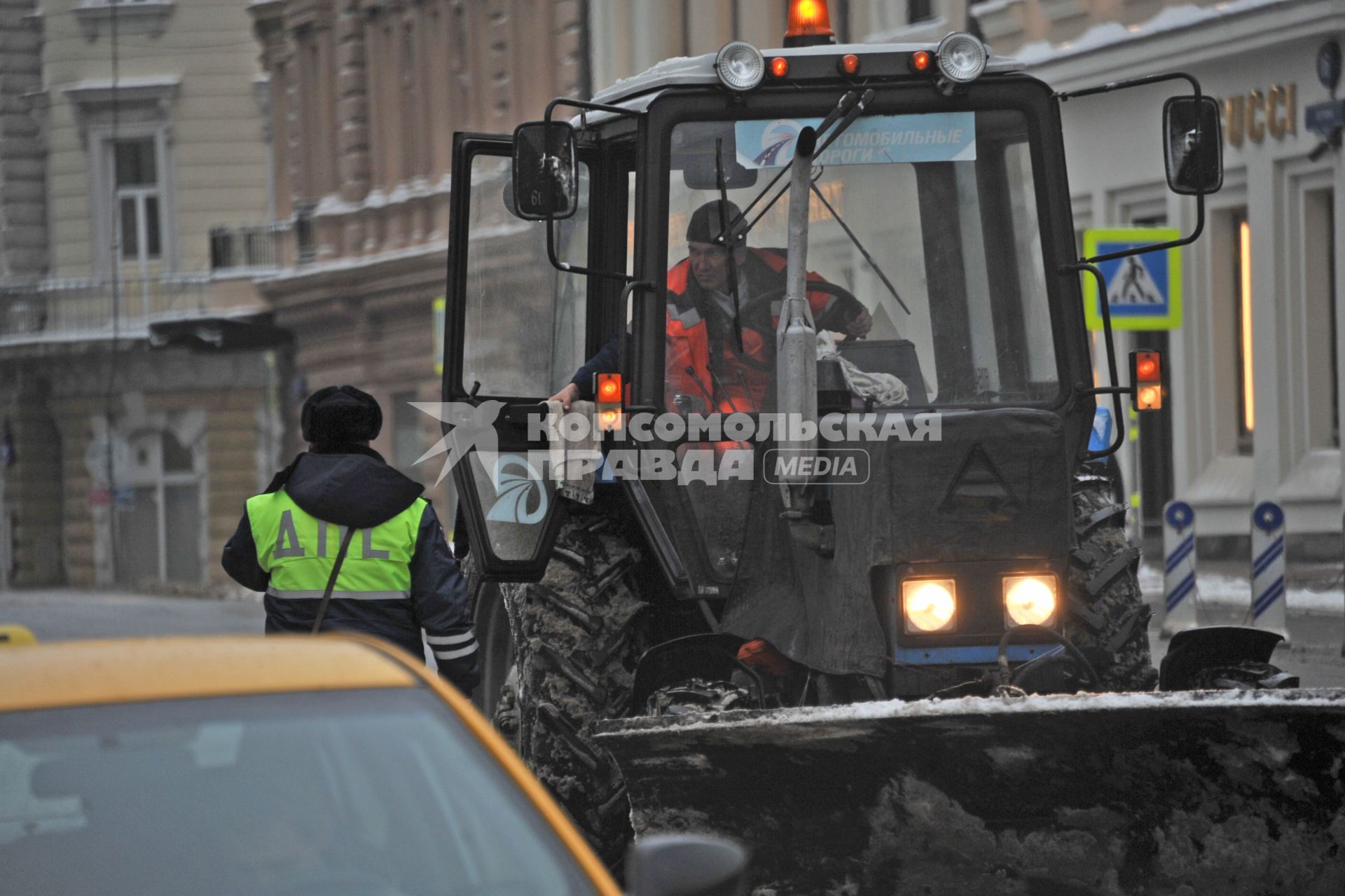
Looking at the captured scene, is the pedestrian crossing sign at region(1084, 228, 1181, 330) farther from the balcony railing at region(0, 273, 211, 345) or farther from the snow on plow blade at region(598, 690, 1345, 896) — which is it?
the balcony railing at region(0, 273, 211, 345)

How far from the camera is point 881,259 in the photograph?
6887mm

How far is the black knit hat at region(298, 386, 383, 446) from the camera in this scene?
638 centimetres

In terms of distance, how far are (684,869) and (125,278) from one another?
137ft

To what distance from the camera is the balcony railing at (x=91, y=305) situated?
42.6 meters

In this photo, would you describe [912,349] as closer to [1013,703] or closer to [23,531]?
[1013,703]

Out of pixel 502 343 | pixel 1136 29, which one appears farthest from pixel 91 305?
pixel 502 343

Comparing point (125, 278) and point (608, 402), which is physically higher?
point (125, 278)

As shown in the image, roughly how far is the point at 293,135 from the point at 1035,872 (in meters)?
36.7

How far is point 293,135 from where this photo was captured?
1603 inches

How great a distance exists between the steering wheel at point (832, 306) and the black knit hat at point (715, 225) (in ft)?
0.65

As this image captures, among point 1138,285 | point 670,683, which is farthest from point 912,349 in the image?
point 1138,285

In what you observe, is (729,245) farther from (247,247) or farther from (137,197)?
(137,197)

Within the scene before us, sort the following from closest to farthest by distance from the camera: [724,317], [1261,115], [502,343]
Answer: [724,317]
[502,343]
[1261,115]

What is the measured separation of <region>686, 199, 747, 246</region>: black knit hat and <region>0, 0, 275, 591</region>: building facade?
115 ft
